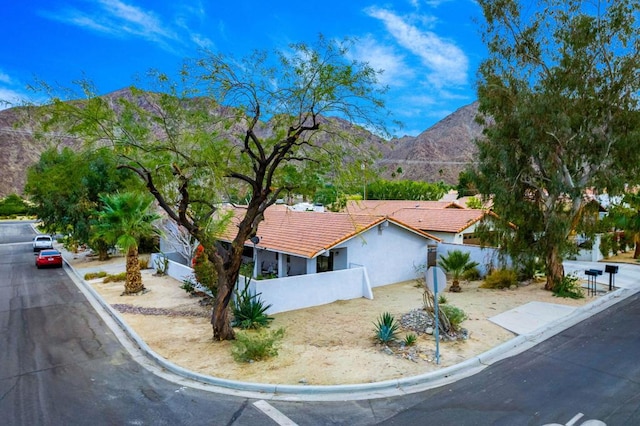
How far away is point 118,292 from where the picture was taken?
19234 mm

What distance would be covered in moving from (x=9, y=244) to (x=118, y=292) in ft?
112

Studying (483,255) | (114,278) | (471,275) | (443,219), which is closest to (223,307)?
(114,278)

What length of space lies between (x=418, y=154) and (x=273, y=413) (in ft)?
516

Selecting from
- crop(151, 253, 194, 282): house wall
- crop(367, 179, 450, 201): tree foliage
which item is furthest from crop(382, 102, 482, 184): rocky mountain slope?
crop(151, 253, 194, 282): house wall

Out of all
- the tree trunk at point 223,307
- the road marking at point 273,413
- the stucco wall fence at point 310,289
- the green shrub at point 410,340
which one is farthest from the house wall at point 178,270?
the road marking at point 273,413

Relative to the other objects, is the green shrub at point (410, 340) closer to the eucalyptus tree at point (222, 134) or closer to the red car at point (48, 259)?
the eucalyptus tree at point (222, 134)

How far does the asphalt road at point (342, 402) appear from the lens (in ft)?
23.8

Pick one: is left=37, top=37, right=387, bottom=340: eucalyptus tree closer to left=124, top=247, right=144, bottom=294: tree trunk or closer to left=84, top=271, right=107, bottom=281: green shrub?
left=124, top=247, right=144, bottom=294: tree trunk

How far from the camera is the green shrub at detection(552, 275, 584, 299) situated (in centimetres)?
1633

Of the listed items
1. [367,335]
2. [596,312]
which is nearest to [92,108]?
[367,335]

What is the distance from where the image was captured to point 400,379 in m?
8.79

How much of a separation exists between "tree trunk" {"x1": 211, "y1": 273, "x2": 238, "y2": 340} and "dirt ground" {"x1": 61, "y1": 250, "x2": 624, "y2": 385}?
0.32m

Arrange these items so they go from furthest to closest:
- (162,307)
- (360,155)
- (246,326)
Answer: (162,307) → (246,326) → (360,155)

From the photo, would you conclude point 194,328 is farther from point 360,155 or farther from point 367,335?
point 360,155
